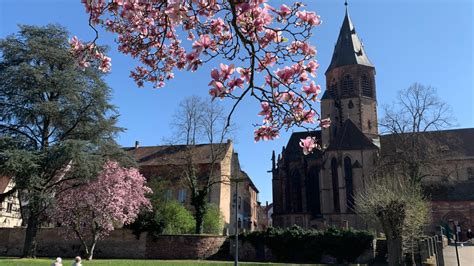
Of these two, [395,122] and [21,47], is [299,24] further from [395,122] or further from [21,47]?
[395,122]

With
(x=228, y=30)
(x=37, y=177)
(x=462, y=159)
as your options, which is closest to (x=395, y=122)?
(x=462, y=159)

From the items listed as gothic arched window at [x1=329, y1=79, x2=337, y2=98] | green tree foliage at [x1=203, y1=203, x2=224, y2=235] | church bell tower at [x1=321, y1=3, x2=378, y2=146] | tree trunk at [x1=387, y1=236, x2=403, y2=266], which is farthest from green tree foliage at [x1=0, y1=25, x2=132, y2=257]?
gothic arched window at [x1=329, y1=79, x2=337, y2=98]

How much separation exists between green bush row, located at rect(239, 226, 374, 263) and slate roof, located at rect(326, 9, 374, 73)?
3140 centimetres

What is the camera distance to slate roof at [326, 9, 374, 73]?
56031 millimetres

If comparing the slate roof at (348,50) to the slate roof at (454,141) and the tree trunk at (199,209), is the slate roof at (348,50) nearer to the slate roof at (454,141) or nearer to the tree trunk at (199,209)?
the slate roof at (454,141)

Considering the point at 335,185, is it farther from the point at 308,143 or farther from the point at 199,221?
the point at 308,143

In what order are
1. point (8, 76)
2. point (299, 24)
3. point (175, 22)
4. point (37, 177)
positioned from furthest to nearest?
point (8, 76)
point (37, 177)
point (299, 24)
point (175, 22)

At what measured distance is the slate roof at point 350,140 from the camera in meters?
48.0

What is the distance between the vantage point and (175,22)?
3.40m

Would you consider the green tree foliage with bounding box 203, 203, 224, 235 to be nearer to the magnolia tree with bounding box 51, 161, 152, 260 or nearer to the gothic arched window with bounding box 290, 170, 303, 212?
the magnolia tree with bounding box 51, 161, 152, 260

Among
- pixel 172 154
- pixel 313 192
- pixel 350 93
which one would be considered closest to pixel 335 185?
pixel 313 192

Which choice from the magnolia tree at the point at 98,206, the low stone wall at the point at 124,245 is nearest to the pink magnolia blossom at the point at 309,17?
the magnolia tree at the point at 98,206

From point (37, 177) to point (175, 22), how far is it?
25.0m

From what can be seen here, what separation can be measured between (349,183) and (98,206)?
91.1 feet
